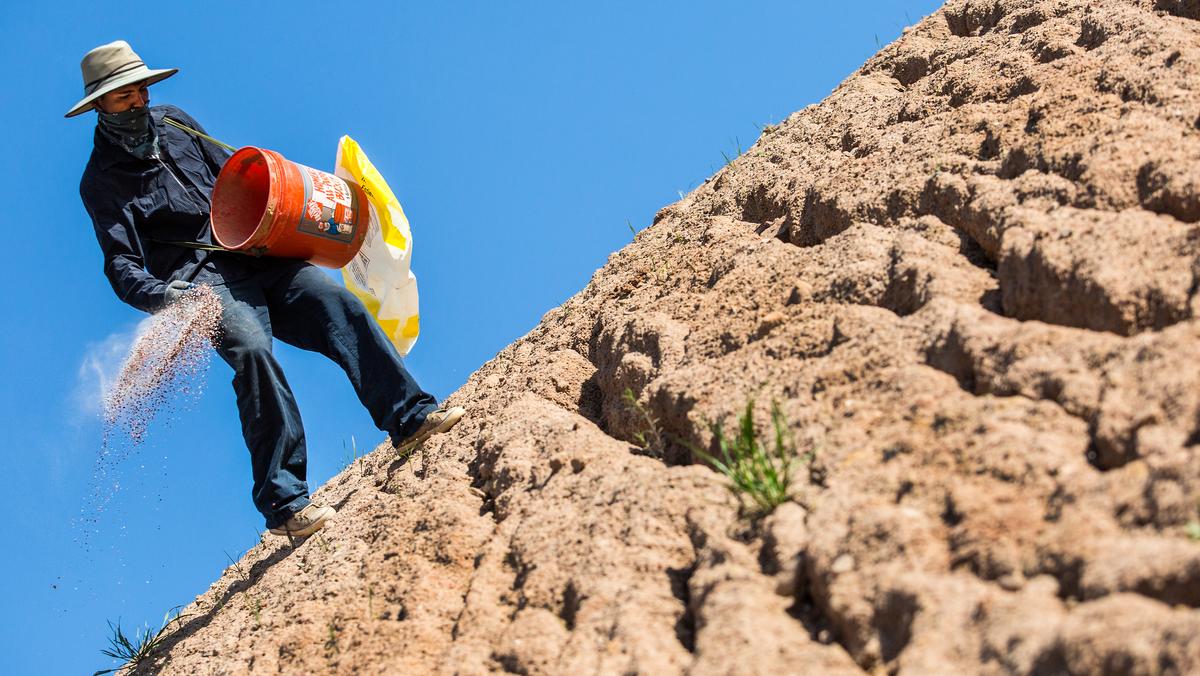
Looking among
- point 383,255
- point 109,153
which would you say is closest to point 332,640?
point 383,255

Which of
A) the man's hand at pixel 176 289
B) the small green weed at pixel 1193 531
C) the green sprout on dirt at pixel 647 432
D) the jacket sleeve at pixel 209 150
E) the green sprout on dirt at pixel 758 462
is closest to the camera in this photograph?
the small green weed at pixel 1193 531

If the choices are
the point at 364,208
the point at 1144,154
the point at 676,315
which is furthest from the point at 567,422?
the point at 1144,154

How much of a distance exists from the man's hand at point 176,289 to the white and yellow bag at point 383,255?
2.16 feet

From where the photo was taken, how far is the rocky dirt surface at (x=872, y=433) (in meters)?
1.94

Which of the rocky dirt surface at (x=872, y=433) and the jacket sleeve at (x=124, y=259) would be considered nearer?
the rocky dirt surface at (x=872, y=433)

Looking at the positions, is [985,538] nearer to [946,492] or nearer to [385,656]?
[946,492]

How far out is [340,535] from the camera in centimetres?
384

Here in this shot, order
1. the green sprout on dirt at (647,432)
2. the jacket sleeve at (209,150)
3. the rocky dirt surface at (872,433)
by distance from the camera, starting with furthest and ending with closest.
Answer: the jacket sleeve at (209,150)
the green sprout on dirt at (647,432)
the rocky dirt surface at (872,433)

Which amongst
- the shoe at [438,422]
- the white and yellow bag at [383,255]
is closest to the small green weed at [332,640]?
the shoe at [438,422]

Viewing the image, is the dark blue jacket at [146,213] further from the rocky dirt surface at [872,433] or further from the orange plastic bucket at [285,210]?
the rocky dirt surface at [872,433]

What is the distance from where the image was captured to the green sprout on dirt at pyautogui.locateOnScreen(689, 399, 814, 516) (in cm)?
245

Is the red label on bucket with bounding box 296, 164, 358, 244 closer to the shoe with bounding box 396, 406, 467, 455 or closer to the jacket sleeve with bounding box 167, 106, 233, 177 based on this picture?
the jacket sleeve with bounding box 167, 106, 233, 177

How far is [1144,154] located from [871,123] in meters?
1.41

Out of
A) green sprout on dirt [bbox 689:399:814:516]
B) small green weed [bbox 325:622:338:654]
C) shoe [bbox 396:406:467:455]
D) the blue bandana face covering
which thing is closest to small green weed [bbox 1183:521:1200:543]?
green sprout on dirt [bbox 689:399:814:516]
